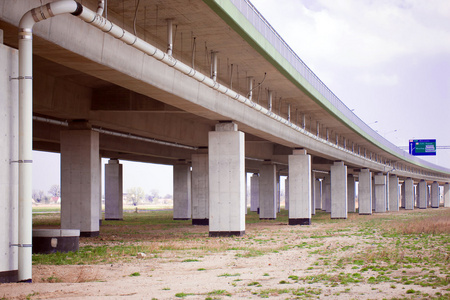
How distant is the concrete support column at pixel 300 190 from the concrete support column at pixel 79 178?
15694mm

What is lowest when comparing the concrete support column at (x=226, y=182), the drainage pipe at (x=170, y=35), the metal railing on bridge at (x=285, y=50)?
the concrete support column at (x=226, y=182)

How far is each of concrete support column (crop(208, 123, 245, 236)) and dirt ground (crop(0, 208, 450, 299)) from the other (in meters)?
5.34

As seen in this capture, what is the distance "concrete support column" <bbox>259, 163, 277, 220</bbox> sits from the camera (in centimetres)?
5725

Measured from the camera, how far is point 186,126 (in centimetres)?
3791

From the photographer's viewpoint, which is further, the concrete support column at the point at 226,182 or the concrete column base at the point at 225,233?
the concrete column base at the point at 225,233

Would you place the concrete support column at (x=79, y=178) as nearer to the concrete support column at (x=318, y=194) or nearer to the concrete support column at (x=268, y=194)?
the concrete support column at (x=268, y=194)

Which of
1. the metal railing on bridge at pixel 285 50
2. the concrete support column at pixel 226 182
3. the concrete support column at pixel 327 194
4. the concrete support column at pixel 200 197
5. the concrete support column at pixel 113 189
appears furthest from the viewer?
the concrete support column at pixel 327 194

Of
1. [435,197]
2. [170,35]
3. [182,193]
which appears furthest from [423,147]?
[170,35]

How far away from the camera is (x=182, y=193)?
57844mm

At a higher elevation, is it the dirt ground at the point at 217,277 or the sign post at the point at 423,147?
the sign post at the point at 423,147

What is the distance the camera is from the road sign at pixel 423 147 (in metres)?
93.2

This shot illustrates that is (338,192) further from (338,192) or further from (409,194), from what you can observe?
(409,194)

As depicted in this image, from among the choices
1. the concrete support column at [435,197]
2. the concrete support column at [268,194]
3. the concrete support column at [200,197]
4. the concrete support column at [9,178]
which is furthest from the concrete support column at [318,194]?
the concrete support column at [9,178]

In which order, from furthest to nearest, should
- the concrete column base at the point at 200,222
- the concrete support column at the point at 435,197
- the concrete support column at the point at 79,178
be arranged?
the concrete support column at the point at 435,197, the concrete column base at the point at 200,222, the concrete support column at the point at 79,178
